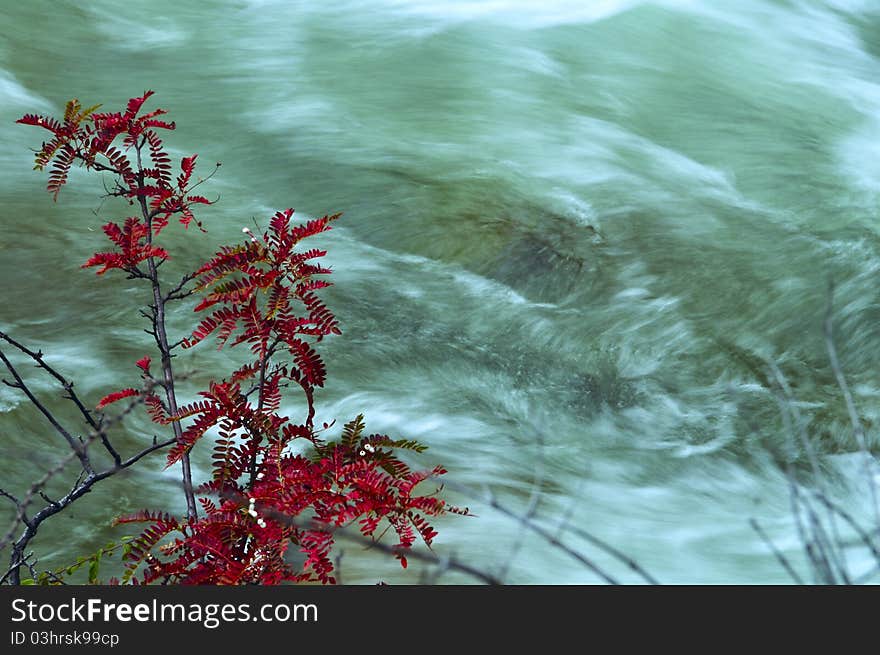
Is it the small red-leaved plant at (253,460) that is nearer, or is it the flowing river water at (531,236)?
the small red-leaved plant at (253,460)

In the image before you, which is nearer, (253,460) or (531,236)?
(253,460)

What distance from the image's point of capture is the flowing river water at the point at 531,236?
3.64 m

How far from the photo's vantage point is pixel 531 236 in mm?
4785

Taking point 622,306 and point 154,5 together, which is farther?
point 154,5

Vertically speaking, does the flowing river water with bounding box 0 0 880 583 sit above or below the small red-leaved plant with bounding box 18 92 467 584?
above

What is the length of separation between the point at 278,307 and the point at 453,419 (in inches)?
64.5

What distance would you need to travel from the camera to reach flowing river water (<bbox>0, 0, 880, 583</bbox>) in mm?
3639

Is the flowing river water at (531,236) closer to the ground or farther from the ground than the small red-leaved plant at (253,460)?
farther from the ground

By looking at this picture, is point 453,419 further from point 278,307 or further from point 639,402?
point 278,307

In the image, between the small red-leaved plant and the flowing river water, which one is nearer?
the small red-leaved plant

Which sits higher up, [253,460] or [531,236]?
[531,236]

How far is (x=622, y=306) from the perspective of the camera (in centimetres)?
457
